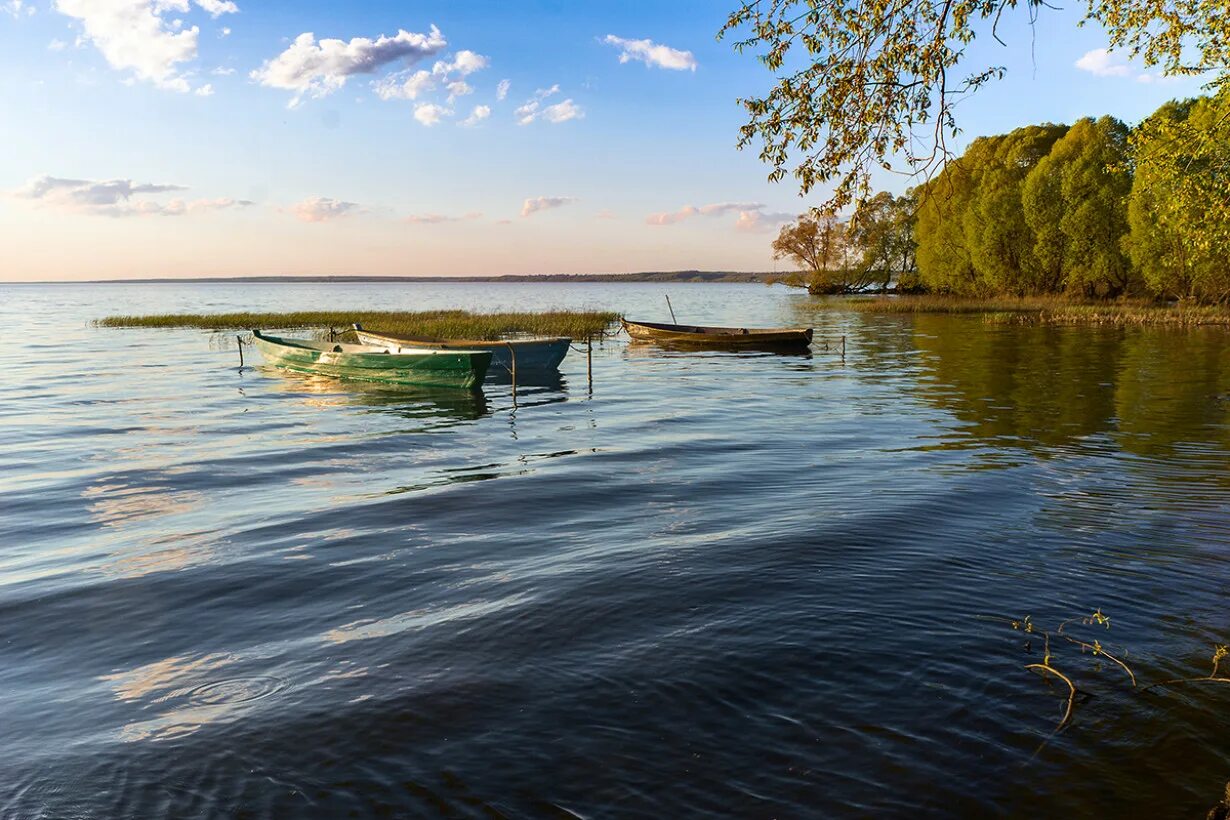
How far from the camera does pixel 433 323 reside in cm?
5003

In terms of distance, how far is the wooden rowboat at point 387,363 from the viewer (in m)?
28.7

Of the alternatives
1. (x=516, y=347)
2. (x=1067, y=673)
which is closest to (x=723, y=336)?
(x=516, y=347)

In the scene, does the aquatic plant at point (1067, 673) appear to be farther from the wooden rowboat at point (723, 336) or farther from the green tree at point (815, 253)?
the green tree at point (815, 253)

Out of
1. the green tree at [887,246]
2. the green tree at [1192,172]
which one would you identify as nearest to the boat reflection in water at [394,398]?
the green tree at [1192,172]

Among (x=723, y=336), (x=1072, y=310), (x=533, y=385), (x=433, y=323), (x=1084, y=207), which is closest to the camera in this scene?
(x=533, y=385)

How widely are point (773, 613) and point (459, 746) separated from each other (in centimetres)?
364

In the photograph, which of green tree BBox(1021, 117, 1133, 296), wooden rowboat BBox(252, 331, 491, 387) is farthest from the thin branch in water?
green tree BBox(1021, 117, 1133, 296)

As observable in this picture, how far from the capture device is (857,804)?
5125 mm

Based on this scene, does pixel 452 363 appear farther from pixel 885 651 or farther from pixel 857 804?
pixel 857 804

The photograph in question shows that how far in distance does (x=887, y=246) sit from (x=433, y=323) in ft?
210

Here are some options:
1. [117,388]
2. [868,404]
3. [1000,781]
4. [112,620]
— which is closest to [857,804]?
[1000,781]

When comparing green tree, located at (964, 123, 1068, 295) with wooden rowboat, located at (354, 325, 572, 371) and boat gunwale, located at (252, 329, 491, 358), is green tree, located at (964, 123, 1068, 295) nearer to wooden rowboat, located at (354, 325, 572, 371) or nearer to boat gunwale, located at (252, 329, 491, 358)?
wooden rowboat, located at (354, 325, 572, 371)

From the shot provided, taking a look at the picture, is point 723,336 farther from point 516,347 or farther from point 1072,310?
point 1072,310

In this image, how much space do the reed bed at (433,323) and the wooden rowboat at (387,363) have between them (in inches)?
339
